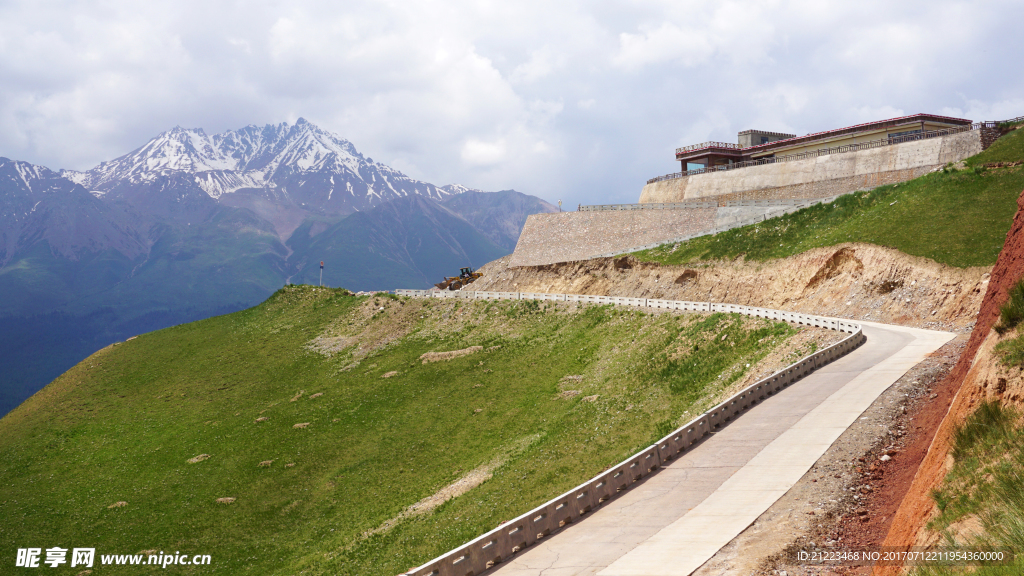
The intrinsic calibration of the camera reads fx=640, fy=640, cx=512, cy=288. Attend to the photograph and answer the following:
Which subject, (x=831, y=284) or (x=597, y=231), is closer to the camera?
(x=831, y=284)

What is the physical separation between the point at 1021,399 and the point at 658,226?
219ft

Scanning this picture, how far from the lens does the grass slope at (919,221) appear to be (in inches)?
1807

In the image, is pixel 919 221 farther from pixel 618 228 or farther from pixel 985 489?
pixel 985 489

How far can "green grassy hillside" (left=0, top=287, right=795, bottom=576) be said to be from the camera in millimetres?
30281

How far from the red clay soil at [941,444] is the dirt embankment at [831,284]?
1038 inches

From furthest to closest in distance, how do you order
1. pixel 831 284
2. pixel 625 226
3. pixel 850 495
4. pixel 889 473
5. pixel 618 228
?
pixel 618 228
pixel 625 226
pixel 831 284
pixel 889 473
pixel 850 495

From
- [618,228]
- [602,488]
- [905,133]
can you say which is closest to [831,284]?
[905,133]

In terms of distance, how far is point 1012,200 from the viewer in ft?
157

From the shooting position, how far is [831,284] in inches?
2048
